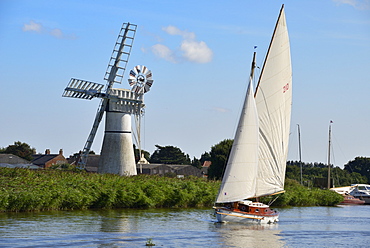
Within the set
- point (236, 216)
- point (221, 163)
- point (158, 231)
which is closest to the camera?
point (158, 231)

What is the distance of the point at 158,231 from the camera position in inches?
1288

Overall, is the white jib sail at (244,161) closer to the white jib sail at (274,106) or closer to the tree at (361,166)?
the white jib sail at (274,106)

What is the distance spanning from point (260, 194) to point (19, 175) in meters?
18.5

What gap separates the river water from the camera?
28431 mm

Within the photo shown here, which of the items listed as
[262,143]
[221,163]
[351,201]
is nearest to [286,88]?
[262,143]

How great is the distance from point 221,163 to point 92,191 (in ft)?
168

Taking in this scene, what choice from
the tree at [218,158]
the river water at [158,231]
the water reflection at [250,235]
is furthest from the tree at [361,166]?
the water reflection at [250,235]

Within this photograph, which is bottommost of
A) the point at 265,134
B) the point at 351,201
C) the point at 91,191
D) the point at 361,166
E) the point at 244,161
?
the point at 91,191

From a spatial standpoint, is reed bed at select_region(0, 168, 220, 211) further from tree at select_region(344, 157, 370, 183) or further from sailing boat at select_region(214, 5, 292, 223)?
tree at select_region(344, 157, 370, 183)

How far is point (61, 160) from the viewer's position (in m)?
120

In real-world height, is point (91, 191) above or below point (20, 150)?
below

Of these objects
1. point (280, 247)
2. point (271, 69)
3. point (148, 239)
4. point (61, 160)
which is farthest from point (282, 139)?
point (61, 160)

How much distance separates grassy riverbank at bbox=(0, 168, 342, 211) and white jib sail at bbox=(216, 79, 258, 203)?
11.1 m

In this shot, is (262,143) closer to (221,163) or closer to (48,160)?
(221,163)
